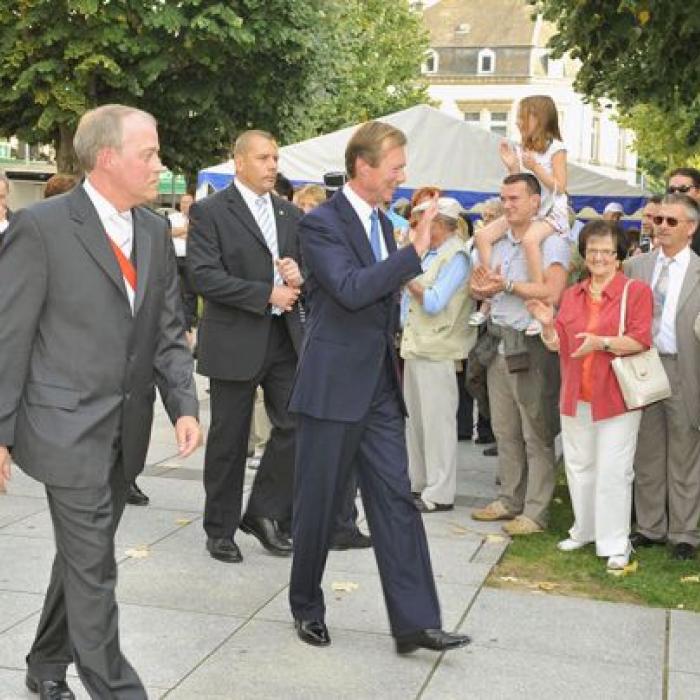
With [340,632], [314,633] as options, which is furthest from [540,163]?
[314,633]

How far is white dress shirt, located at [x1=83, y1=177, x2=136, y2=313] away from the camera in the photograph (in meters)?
4.27

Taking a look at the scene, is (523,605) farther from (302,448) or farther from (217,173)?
(217,173)

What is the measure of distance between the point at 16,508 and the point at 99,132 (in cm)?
414

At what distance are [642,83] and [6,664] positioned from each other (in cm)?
1119

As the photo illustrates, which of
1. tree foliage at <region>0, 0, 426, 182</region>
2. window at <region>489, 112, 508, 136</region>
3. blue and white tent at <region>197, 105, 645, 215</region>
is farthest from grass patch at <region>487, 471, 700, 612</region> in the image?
window at <region>489, 112, 508, 136</region>

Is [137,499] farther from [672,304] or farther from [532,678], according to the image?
[532,678]

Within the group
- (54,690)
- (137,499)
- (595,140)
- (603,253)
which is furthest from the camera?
(595,140)

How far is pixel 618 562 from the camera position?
277 inches

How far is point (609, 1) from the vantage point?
10461 mm

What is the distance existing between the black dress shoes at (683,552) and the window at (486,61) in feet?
294

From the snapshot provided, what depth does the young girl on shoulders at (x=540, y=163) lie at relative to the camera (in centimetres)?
781

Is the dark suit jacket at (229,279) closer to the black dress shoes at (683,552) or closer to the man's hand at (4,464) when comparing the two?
the black dress shoes at (683,552)

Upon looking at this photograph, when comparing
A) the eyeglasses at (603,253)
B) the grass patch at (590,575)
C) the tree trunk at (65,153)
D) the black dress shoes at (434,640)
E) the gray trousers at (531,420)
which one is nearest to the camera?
the black dress shoes at (434,640)

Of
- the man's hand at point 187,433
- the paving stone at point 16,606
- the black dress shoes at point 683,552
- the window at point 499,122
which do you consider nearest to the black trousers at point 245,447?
the paving stone at point 16,606
